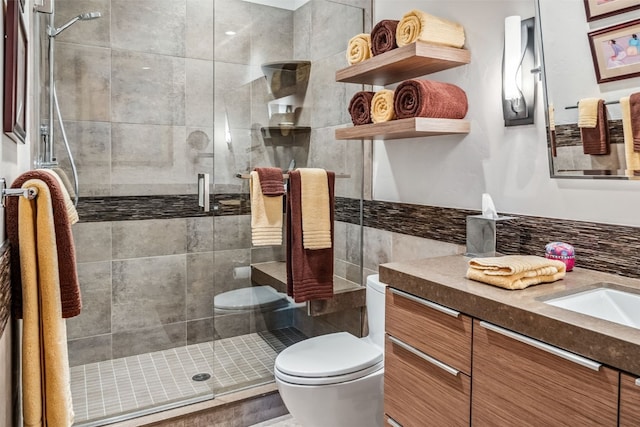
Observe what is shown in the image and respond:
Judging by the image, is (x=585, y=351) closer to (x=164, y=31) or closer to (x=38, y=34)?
(x=38, y=34)

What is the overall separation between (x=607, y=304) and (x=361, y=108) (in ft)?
4.35

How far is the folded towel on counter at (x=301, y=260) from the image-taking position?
235 cm

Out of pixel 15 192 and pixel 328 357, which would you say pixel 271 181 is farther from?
pixel 15 192

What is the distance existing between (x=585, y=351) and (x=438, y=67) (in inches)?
55.7

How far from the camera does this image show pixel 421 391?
1.47 metres

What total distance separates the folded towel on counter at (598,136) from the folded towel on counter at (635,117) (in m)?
0.08

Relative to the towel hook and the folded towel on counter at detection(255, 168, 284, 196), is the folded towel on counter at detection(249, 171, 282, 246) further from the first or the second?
the towel hook

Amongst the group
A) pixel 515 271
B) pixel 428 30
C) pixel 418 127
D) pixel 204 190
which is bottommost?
pixel 515 271

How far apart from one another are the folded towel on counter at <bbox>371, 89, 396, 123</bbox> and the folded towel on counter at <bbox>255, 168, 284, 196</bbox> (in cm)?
57

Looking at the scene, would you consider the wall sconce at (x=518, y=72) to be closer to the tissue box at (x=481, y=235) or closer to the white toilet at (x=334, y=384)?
the tissue box at (x=481, y=235)

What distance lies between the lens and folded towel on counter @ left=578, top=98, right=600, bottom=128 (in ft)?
4.84

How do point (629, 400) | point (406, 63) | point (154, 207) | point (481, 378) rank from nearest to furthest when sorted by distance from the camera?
1. point (629, 400)
2. point (481, 378)
3. point (406, 63)
4. point (154, 207)

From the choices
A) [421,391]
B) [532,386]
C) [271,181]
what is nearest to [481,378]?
[532,386]

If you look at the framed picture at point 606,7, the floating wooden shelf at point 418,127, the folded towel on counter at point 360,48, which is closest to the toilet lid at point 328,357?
the floating wooden shelf at point 418,127
